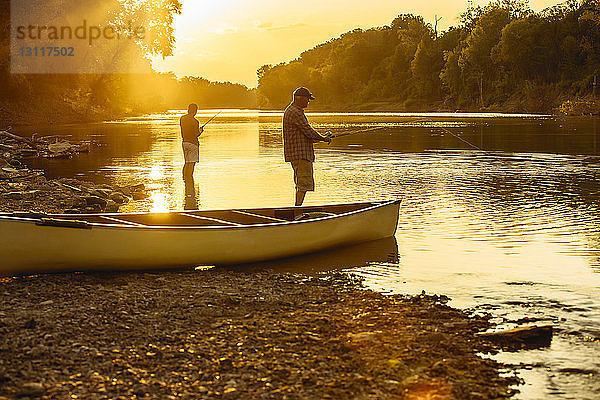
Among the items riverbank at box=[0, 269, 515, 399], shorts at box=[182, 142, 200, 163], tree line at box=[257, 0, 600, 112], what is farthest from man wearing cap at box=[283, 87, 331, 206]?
tree line at box=[257, 0, 600, 112]

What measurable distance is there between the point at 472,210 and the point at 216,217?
575 centimetres

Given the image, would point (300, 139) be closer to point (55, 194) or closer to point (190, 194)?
point (190, 194)

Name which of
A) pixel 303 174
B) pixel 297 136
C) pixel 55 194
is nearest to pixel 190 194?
pixel 55 194

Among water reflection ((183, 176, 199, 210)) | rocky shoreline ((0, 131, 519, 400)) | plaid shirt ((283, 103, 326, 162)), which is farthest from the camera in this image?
water reflection ((183, 176, 199, 210))

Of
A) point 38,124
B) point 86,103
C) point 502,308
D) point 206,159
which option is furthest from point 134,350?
point 86,103

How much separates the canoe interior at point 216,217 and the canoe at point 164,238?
0.01 meters

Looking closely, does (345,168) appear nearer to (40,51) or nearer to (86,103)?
(40,51)

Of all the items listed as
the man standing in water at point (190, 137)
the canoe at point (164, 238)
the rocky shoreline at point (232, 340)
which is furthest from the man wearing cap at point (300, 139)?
the man standing in water at point (190, 137)

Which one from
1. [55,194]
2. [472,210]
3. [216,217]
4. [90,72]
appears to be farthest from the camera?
[90,72]

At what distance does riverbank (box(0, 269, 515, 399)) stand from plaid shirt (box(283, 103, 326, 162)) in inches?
143

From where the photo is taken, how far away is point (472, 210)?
1409 cm

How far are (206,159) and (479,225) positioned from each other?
15944mm

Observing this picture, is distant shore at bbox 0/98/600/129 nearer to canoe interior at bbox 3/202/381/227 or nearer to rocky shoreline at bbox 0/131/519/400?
canoe interior at bbox 3/202/381/227

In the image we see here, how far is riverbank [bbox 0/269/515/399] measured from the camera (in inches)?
211
